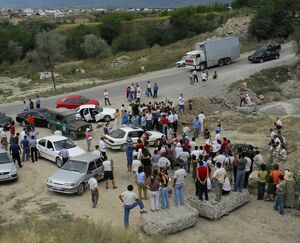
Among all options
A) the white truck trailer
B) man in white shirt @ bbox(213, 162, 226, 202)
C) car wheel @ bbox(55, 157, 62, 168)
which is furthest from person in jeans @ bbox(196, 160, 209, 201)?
the white truck trailer

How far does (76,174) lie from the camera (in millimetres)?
19828

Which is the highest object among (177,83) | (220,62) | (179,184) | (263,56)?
(179,184)

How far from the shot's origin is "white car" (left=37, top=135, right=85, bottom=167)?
2312cm

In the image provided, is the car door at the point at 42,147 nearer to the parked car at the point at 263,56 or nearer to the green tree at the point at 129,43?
the parked car at the point at 263,56

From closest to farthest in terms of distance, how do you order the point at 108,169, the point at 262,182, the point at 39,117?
the point at 262,182 → the point at 108,169 → the point at 39,117

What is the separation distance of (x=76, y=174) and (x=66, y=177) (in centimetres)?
45

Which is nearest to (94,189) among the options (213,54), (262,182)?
(262,182)

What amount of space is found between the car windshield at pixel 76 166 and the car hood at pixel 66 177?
0.24 m

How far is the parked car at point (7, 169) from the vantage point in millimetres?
20688

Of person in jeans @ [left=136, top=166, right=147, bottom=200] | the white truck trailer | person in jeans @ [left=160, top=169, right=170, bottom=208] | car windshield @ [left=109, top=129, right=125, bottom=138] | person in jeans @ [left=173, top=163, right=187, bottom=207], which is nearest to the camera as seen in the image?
person in jeans @ [left=160, top=169, right=170, bottom=208]

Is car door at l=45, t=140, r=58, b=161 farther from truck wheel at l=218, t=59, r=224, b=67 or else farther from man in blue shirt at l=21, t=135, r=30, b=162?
truck wheel at l=218, t=59, r=224, b=67

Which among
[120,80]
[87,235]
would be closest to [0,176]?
[87,235]

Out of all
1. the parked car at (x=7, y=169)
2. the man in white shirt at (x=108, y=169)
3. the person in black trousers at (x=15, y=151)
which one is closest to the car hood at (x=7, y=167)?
the parked car at (x=7, y=169)

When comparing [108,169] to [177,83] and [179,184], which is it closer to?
[179,184]
